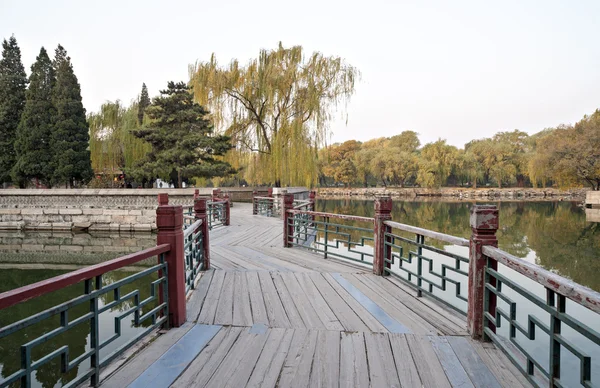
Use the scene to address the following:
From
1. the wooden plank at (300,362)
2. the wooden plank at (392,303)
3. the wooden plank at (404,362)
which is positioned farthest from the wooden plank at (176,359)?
the wooden plank at (392,303)

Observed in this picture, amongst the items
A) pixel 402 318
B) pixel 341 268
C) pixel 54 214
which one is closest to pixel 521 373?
pixel 402 318

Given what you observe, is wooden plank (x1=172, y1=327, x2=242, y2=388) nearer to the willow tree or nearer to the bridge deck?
the bridge deck

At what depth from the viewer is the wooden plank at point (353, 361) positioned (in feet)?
7.59

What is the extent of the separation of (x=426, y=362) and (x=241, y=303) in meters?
2.00

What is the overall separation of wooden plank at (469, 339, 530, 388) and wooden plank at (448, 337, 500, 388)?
33 millimetres

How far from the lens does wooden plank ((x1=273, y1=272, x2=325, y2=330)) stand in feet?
11.0

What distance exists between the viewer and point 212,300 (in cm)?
407

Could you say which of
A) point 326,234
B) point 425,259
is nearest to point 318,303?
point 425,259

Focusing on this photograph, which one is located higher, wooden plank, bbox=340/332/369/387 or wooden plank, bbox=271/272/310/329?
wooden plank, bbox=340/332/369/387

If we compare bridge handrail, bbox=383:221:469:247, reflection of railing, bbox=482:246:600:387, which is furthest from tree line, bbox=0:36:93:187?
reflection of railing, bbox=482:246:600:387

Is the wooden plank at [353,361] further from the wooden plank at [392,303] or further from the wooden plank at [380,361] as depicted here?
the wooden plank at [392,303]

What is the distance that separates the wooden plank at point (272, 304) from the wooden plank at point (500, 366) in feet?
4.86

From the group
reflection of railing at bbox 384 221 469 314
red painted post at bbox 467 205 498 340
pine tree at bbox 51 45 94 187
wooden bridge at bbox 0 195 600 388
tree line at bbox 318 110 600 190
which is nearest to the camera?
wooden bridge at bbox 0 195 600 388

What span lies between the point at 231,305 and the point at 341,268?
7.54ft
